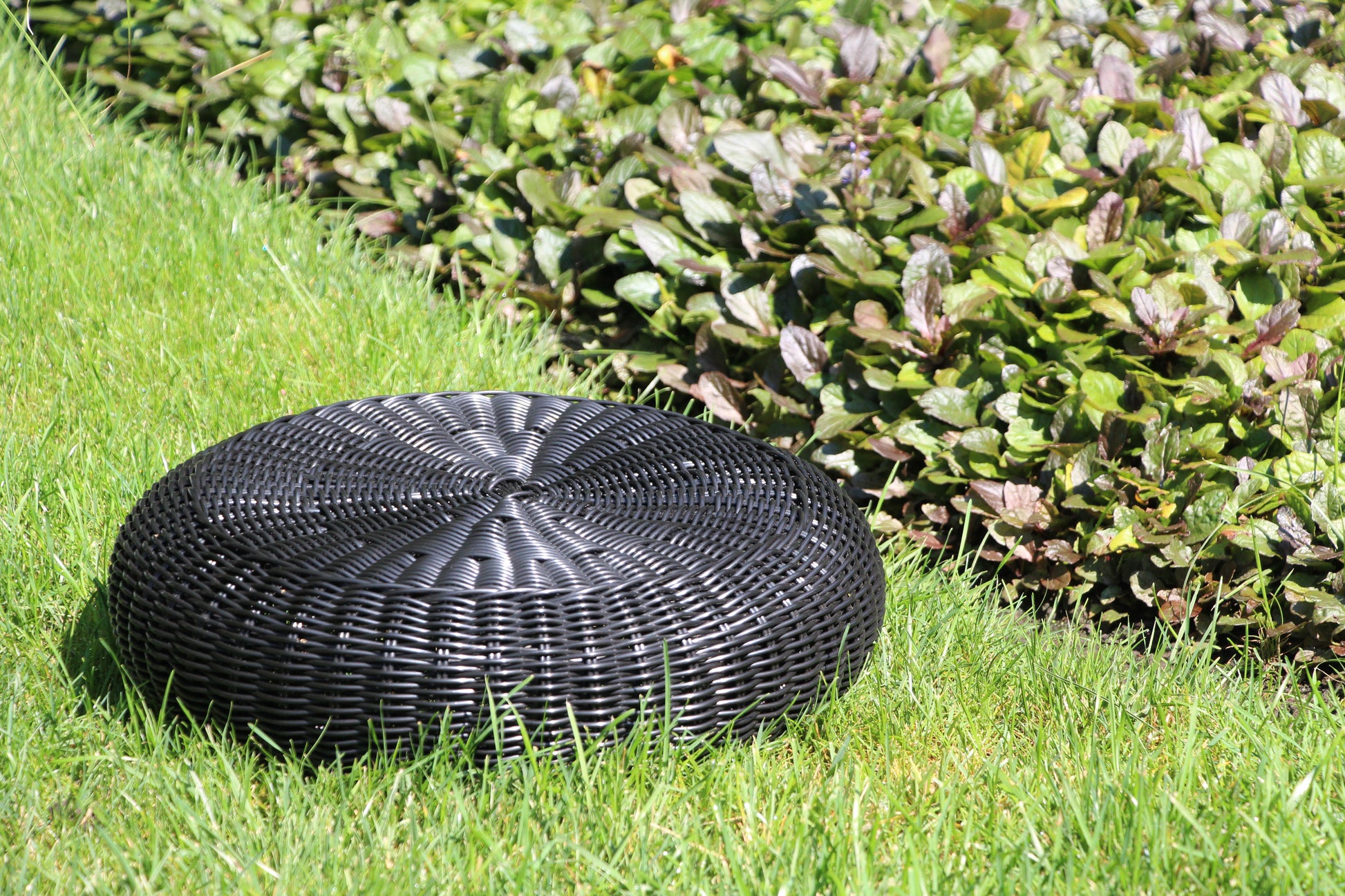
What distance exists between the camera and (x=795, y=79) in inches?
146

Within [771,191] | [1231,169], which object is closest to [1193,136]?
[1231,169]

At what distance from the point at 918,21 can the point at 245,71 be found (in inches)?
97.8

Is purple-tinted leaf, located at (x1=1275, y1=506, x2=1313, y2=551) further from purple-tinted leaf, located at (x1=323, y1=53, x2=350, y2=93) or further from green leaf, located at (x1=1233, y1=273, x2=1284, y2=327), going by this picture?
purple-tinted leaf, located at (x1=323, y1=53, x2=350, y2=93)

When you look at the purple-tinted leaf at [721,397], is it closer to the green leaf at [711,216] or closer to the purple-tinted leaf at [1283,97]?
the green leaf at [711,216]

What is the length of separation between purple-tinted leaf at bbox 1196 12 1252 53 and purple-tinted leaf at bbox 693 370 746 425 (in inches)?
78.0

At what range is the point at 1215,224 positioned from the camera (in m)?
3.02

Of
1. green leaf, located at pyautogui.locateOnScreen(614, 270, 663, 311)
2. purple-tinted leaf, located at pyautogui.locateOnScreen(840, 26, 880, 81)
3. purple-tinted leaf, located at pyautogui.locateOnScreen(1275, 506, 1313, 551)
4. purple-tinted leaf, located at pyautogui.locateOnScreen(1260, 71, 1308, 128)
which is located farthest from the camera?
purple-tinted leaf, located at pyautogui.locateOnScreen(840, 26, 880, 81)

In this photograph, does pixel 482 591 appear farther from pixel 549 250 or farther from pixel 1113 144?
pixel 1113 144

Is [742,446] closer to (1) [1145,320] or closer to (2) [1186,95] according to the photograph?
(1) [1145,320]

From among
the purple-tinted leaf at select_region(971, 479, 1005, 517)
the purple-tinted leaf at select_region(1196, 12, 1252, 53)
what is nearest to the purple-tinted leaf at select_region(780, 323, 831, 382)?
the purple-tinted leaf at select_region(971, 479, 1005, 517)

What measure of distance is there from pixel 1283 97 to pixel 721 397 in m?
1.77

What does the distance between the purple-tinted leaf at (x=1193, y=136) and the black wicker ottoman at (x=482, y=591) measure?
5.11 feet

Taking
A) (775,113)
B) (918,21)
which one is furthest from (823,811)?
(918,21)

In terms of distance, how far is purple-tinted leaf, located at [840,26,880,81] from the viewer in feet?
12.5
